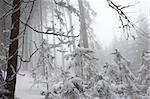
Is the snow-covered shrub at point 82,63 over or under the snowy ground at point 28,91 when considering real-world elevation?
over

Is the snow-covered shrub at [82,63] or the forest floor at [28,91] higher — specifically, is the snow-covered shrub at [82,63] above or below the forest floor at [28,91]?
above

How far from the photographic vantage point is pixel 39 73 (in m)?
10.9

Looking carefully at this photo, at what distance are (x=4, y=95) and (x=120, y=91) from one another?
6125 mm

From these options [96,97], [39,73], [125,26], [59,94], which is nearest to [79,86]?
[59,94]

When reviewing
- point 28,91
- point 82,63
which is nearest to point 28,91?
point 28,91

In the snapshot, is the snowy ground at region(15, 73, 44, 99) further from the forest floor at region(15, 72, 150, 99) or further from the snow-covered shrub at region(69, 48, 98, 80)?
the snow-covered shrub at region(69, 48, 98, 80)

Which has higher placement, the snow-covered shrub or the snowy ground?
the snow-covered shrub

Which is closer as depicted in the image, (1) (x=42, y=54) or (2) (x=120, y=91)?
(2) (x=120, y=91)

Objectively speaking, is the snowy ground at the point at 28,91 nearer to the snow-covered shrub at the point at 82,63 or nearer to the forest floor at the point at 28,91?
the forest floor at the point at 28,91

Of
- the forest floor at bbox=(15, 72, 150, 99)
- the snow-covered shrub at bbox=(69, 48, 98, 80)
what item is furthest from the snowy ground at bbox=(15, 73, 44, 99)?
the snow-covered shrub at bbox=(69, 48, 98, 80)

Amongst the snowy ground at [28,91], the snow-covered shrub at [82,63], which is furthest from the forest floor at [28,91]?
the snow-covered shrub at [82,63]

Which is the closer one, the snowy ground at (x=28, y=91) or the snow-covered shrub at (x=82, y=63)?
the snowy ground at (x=28, y=91)

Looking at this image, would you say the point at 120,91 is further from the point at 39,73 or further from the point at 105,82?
the point at 39,73

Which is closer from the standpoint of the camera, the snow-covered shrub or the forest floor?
the forest floor
